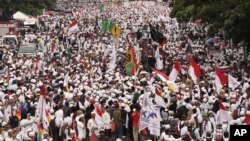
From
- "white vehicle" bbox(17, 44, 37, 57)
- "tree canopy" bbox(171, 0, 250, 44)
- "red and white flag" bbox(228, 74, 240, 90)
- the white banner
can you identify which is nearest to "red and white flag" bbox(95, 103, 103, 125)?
the white banner

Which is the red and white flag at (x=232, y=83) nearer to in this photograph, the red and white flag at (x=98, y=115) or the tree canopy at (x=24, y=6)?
the red and white flag at (x=98, y=115)

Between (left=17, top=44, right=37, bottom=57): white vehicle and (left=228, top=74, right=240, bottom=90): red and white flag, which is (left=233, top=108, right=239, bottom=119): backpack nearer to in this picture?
(left=228, top=74, right=240, bottom=90): red and white flag

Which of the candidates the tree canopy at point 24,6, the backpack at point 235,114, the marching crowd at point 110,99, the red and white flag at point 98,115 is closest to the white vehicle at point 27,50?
the marching crowd at point 110,99

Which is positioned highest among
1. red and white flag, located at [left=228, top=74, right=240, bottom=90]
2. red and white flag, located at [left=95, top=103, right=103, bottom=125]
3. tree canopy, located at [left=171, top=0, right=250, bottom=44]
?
tree canopy, located at [left=171, top=0, right=250, bottom=44]

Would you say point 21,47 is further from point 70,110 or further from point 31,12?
point 31,12

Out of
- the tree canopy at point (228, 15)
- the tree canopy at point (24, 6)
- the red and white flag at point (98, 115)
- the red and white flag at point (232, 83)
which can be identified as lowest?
the red and white flag at point (98, 115)

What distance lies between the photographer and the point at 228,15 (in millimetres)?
26172

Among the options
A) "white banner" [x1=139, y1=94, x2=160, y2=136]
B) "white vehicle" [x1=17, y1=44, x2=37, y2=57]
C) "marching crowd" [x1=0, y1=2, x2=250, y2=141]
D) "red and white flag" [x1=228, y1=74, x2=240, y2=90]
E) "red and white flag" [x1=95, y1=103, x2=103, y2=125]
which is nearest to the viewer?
"white banner" [x1=139, y1=94, x2=160, y2=136]

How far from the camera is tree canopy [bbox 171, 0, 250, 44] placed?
25.2 meters

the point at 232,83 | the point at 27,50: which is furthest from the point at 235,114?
the point at 27,50

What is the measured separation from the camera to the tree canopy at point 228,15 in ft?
82.8

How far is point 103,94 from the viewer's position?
18.8 metres

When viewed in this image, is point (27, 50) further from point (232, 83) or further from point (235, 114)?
point (235, 114)

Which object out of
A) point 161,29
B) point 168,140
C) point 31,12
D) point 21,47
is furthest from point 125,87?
point 31,12
